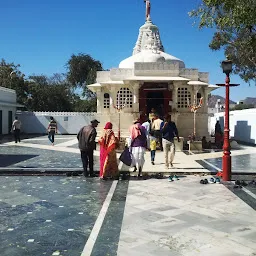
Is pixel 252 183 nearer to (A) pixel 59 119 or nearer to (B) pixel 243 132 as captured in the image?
(B) pixel 243 132

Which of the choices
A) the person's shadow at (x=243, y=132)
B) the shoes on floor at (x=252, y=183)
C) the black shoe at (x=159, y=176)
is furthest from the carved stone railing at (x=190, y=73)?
the shoes on floor at (x=252, y=183)

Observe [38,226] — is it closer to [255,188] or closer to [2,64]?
[255,188]

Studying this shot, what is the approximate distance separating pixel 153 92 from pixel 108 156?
37.4 ft

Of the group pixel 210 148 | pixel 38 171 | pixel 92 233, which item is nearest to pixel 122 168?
pixel 38 171

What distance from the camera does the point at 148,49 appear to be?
2341 cm

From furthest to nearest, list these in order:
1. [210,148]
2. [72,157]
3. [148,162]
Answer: [210,148] → [72,157] → [148,162]

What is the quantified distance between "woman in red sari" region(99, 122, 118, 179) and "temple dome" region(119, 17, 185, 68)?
471 inches

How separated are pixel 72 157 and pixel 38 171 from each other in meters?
3.78

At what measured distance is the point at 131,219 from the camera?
5.81 meters

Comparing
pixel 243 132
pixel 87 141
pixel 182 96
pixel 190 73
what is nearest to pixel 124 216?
pixel 87 141

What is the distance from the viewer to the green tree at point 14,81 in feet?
133

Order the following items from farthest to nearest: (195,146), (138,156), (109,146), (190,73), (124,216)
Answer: (190,73), (195,146), (138,156), (109,146), (124,216)

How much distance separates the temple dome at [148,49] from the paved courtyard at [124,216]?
12522 millimetres

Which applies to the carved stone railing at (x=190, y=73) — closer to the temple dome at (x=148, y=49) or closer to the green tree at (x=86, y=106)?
the temple dome at (x=148, y=49)
